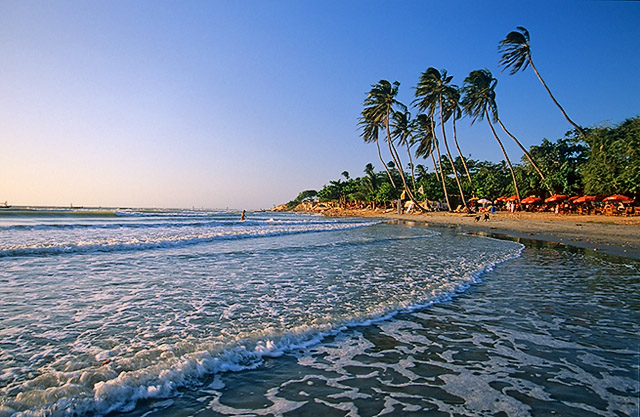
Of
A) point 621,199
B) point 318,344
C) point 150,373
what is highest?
point 621,199

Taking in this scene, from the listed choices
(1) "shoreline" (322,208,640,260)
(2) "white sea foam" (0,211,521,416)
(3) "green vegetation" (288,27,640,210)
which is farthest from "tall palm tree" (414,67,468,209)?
(2) "white sea foam" (0,211,521,416)

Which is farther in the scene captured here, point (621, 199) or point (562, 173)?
point (562, 173)

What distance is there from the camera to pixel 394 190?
2643 inches

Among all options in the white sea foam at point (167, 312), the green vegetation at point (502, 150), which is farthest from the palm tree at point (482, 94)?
the white sea foam at point (167, 312)

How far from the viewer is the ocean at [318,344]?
107 inches

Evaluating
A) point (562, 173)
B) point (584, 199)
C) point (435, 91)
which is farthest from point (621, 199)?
point (435, 91)

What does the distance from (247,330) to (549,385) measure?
3303mm

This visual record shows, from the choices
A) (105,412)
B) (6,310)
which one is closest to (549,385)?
(105,412)

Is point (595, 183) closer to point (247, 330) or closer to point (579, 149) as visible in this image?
point (579, 149)

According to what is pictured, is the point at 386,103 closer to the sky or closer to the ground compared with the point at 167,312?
closer to the sky

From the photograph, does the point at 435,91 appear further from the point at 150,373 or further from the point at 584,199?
the point at 150,373

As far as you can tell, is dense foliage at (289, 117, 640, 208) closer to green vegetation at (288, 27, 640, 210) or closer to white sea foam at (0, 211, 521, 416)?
green vegetation at (288, 27, 640, 210)

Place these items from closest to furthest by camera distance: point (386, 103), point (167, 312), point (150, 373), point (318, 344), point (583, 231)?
1. point (150, 373)
2. point (318, 344)
3. point (167, 312)
4. point (583, 231)
5. point (386, 103)

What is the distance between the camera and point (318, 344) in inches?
157
